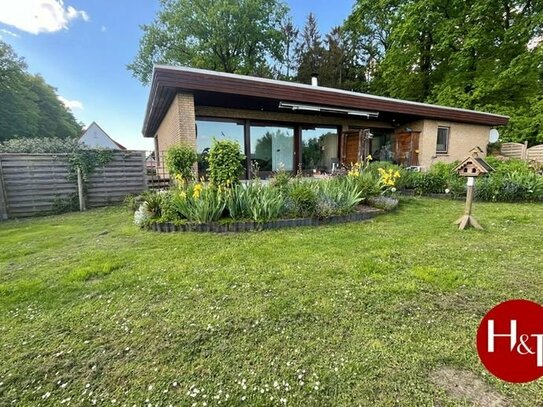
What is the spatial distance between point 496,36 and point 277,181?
1987 centimetres

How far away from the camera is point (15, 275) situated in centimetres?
303

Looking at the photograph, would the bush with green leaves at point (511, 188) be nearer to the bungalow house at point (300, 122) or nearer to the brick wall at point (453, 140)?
the bungalow house at point (300, 122)

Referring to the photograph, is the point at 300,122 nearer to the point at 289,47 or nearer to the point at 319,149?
the point at 319,149

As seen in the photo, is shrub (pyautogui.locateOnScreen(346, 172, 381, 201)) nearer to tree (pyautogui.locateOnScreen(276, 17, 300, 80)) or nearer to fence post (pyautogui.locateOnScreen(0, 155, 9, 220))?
fence post (pyautogui.locateOnScreen(0, 155, 9, 220))

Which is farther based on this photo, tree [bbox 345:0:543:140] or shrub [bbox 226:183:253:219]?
tree [bbox 345:0:543:140]

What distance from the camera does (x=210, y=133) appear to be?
344 inches

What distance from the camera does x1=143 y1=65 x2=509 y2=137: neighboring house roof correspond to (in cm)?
647

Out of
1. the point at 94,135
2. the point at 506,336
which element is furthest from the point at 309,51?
the point at 506,336

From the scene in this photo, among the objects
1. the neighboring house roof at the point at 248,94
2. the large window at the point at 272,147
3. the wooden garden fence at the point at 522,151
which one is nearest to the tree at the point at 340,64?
the wooden garden fence at the point at 522,151

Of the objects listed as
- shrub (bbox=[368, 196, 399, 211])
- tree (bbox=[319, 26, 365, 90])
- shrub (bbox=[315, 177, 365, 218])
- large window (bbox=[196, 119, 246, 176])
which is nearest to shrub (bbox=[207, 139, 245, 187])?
shrub (bbox=[315, 177, 365, 218])

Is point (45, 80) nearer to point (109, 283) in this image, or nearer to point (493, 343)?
point (109, 283)

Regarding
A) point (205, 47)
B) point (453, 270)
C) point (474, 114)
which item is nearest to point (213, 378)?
point (453, 270)

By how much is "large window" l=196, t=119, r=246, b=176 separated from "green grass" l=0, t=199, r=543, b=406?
483cm

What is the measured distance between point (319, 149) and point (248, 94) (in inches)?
189
